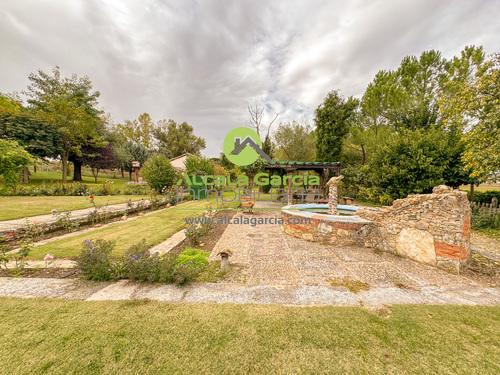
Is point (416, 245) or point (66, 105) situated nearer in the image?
point (416, 245)

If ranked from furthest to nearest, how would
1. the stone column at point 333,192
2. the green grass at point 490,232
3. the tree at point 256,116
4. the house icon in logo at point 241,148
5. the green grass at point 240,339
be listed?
1. the tree at point 256,116
2. the house icon in logo at point 241,148
3. the stone column at point 333,192
4. the green grass at point 490,232
5. the green grass at point 240,339

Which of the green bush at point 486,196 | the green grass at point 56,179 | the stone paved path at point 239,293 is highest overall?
the green grass at point 56,179

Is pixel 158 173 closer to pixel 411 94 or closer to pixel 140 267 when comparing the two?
pixel 140 267

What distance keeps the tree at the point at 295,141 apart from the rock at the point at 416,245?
17.2 metres

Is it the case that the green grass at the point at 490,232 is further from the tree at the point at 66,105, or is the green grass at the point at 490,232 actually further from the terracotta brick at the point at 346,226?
the tree at the point at 66,105

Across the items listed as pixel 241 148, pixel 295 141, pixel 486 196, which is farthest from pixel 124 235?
pixel 295 141

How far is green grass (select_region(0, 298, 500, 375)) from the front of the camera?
155 centimetres

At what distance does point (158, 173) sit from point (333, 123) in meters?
15.3

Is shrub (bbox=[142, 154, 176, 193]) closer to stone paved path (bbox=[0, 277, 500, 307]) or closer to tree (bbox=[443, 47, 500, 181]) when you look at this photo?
stone paved path (bbox=[0, 277, 500, 307])

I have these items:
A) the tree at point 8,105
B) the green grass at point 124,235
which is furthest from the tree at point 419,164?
the tree at point 8,105

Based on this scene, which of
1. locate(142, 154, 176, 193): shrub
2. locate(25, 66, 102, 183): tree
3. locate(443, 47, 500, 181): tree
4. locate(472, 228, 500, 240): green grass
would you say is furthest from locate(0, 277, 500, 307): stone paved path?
locate(25, 66, 102, 183): tree

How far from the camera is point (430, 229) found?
373 centimetres

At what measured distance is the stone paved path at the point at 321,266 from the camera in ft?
10.1

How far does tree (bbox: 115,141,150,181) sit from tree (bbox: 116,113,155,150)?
6357 millimetres
